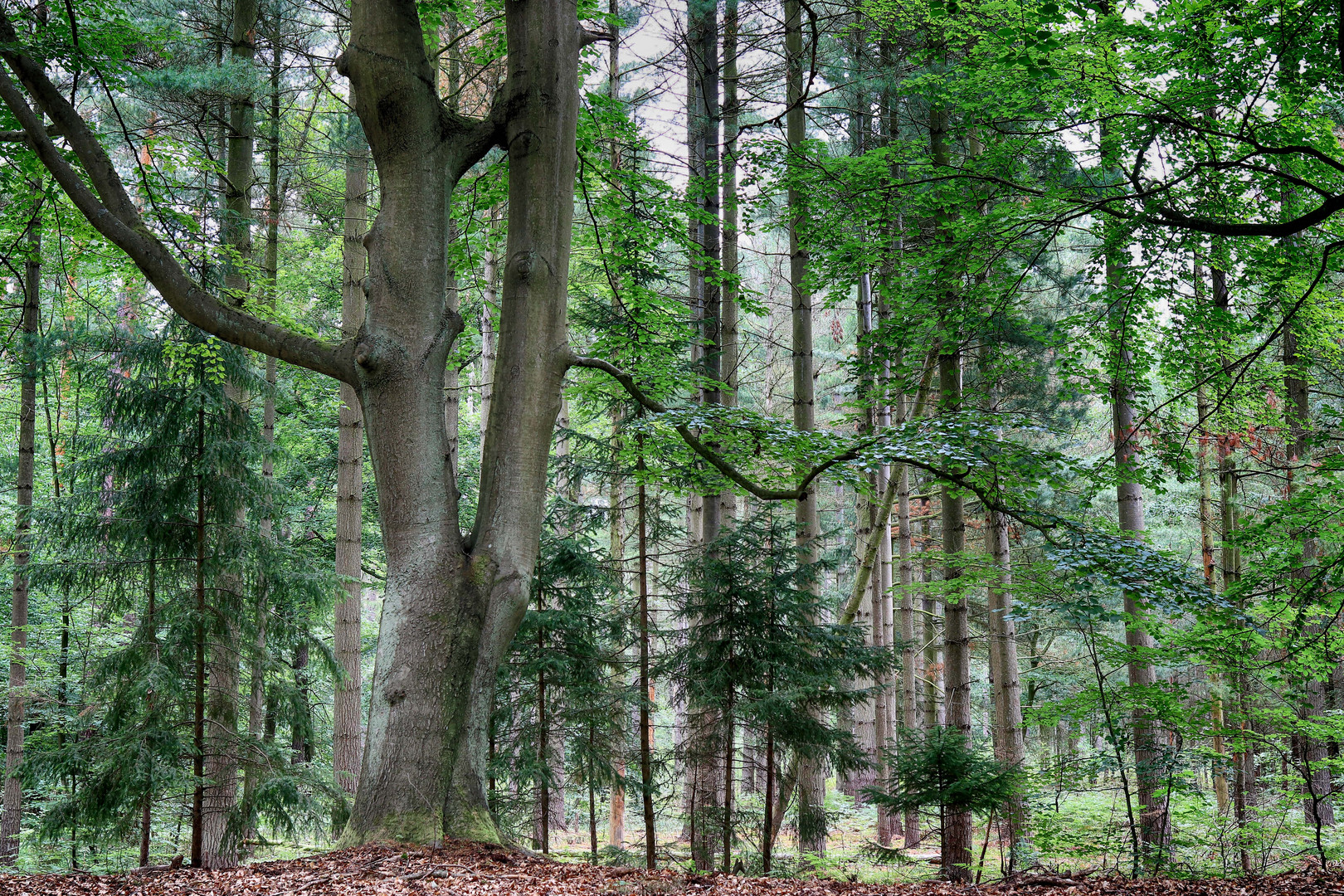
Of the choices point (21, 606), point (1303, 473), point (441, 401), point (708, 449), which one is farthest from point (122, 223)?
point (1303, 473)

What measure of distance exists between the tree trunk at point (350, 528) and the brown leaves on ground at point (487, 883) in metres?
3.82

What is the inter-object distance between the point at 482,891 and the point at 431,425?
98.7 inches

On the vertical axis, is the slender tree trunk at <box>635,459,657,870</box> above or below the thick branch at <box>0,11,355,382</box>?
below

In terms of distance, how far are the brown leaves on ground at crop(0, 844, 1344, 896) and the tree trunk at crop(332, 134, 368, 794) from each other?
3.82m

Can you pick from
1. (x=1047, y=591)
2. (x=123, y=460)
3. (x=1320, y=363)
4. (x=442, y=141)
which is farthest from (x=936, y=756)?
(x=1320, y=363)

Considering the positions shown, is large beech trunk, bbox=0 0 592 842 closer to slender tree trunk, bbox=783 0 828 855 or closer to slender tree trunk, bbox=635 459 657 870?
slender tree trunk, bbox=635 459 657 870

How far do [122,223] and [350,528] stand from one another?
455 cm

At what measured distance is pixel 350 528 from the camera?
345 inches

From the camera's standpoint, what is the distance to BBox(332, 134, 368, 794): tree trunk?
27.8ft

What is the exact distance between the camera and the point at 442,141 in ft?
16.8

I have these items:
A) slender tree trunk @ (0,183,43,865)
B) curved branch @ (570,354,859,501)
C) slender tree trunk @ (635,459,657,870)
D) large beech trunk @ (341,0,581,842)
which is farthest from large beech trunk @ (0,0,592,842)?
slender tree trunk @ (0,183,43,865)

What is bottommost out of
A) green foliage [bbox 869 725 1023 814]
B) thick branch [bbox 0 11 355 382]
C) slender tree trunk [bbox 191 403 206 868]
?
green foliage [bbox 869 725 1023 814]

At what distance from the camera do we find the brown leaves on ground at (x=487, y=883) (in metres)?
3.60

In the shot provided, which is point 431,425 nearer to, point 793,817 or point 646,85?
point 793,817
